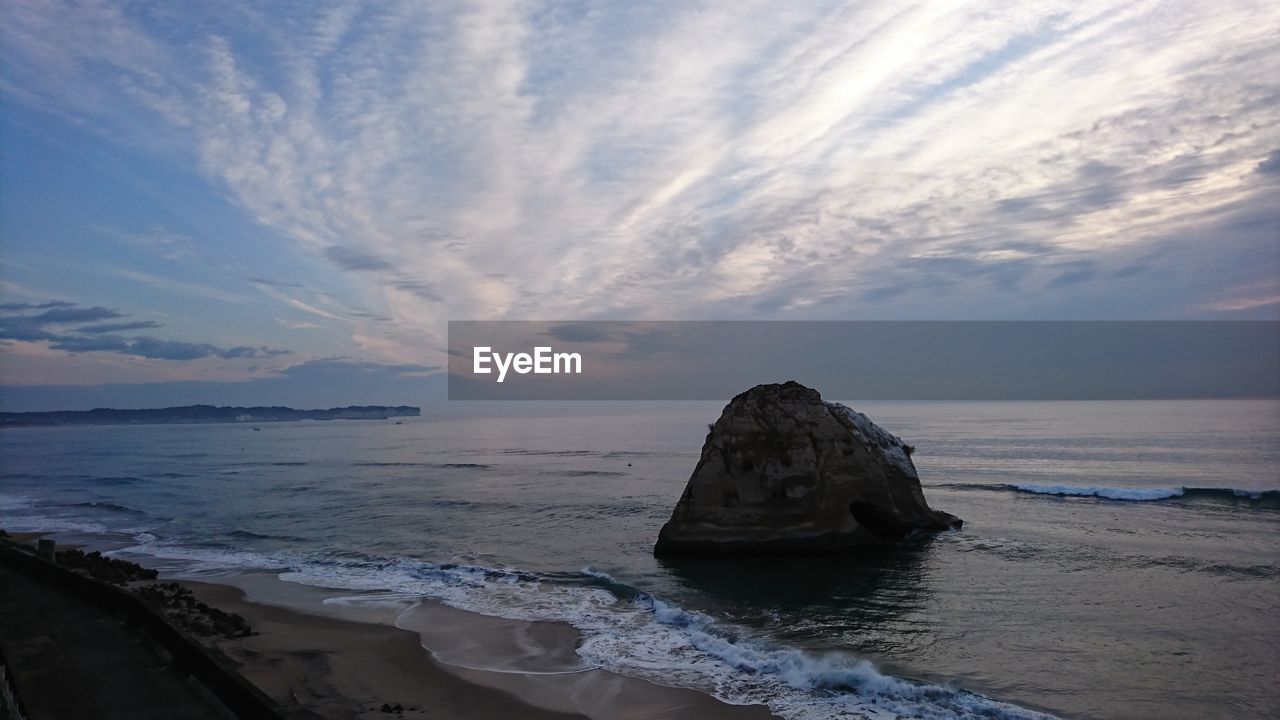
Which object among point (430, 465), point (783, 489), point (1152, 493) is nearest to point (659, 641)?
point (783, 489)

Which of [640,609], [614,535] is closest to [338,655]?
[640,609]

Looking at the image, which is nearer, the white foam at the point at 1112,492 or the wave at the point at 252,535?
the wave at the point at 252,535

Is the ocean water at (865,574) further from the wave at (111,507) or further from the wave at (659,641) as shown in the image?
the wave at (111,507)

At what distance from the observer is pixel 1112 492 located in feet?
115

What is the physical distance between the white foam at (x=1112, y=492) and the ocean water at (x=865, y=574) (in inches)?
8.7

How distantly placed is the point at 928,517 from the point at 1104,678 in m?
14.6

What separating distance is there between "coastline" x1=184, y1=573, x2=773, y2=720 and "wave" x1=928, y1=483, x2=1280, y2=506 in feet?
101

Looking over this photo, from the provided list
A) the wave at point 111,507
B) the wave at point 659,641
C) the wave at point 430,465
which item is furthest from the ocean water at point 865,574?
the wave at point 430,465

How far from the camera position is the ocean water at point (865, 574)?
41.3ft

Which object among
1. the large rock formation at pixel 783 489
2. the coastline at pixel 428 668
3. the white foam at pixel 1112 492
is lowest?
the coastline at pixel 428 668

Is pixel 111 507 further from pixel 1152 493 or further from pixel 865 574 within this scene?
pixel 1152 493

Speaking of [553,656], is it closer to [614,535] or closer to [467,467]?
[614,535]

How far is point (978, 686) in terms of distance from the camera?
12289 mm

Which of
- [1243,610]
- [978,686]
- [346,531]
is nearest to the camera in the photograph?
[978,686]
